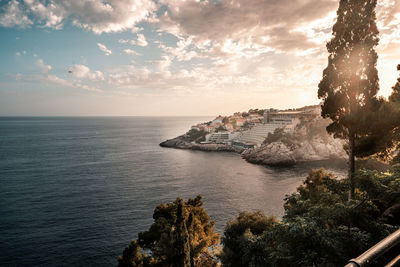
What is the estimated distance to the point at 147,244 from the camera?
66.1ft

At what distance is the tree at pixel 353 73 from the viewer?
12.6 metres

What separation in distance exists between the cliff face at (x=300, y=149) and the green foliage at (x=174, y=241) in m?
56.6

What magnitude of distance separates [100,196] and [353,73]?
42957 millimetres

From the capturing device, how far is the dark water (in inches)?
1056

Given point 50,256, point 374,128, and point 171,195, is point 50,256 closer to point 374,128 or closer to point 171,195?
point 171,195

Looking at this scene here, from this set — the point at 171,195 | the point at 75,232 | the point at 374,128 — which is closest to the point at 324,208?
the point at 374,128

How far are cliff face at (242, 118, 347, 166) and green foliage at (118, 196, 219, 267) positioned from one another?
5662cm

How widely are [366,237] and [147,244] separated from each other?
58.0 ft

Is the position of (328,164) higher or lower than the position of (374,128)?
lower

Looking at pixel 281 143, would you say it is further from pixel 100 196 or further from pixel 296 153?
pixel 100 196

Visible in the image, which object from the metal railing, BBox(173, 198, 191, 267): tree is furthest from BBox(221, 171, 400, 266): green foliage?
BBox(173, 198, 191, 267): tree

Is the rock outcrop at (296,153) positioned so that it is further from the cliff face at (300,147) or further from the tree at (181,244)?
the tree at (181,244)

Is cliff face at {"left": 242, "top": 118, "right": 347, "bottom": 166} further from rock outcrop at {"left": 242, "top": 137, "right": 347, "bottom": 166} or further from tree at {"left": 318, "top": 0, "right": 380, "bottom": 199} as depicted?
tree at {"left": 318, "top": 0, "right": 380, "bottom": 199}

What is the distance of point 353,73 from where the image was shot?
1286cm
